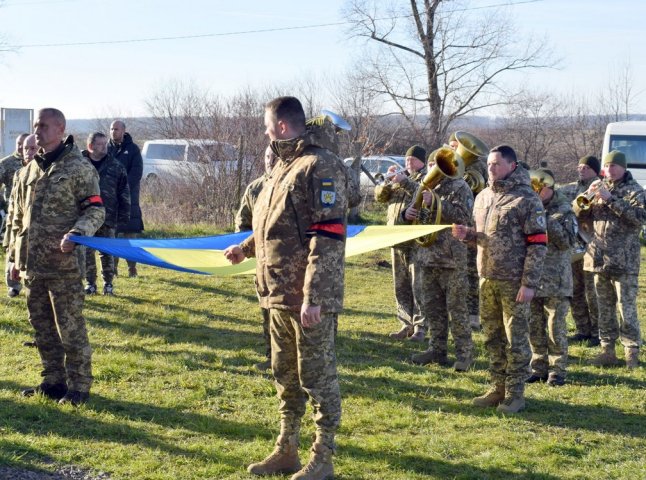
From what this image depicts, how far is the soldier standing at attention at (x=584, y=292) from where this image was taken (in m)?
9.77

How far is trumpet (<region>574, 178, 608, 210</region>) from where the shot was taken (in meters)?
8.45

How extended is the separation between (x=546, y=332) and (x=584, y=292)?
2.35 meters

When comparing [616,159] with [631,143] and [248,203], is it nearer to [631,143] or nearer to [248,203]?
[248,203]

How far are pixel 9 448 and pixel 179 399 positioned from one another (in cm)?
164

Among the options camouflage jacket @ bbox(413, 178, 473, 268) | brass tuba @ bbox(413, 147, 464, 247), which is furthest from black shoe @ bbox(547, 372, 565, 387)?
brass tuba @ bbox(413, 147, 464, 247)

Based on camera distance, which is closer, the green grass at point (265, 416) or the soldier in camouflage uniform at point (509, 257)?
the green grass at point (265, 416)

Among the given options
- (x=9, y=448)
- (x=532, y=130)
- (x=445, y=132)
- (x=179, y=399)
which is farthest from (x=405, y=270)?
(x=532, y=130)

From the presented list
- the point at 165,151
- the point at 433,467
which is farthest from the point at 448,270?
the point at 165,151

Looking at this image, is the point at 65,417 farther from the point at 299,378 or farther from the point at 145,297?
the point at 145,297

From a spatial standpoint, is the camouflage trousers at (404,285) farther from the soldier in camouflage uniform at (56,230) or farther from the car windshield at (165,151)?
the car windshield at (165,151)

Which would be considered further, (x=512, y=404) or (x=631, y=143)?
(x=631, y=143)

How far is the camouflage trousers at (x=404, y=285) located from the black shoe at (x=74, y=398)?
14.1 ft

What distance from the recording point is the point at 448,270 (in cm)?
812

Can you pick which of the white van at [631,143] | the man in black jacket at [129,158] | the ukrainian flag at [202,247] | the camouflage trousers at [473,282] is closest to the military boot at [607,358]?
the camouflage trousers at [473,282]
